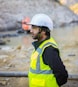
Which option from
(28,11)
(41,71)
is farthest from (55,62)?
(28,11)

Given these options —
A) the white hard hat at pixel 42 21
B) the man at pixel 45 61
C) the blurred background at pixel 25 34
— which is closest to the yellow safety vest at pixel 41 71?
the man at pixel 45 61

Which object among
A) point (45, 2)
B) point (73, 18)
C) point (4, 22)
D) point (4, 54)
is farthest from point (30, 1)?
point (4, 54)

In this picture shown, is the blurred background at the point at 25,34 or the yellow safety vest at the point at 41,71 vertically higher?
the yellow safety vest at the point at 41,71

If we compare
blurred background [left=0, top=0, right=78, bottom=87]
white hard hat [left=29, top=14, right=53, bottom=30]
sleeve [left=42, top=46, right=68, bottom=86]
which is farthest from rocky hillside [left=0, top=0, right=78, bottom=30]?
sleeve [left=42, top=46, right=68, bottom=86]

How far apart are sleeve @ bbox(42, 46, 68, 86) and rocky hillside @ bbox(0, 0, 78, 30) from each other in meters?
24.1

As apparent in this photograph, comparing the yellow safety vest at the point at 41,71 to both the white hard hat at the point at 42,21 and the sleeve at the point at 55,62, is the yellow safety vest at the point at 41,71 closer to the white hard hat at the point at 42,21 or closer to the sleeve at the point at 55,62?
the sleeve at the point at 55,62

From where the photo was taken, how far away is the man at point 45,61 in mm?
3662

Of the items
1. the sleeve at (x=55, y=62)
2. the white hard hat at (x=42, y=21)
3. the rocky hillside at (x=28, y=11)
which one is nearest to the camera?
the sleeve at (x=55, y=62)

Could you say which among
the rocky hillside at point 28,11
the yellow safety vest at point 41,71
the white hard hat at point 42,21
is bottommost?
the rocky hillside at point 28,11

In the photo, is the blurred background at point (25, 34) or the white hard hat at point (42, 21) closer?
the white hard hat at point (42, 21)

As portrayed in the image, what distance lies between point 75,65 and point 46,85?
20.1ft

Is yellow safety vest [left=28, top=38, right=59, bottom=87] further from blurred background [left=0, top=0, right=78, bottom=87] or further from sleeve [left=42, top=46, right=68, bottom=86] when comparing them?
blurred background [left=0, top=0, right=78, bottom=87]

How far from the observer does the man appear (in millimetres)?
3662

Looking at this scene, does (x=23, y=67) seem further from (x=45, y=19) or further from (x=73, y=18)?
(x=73, y=18)
